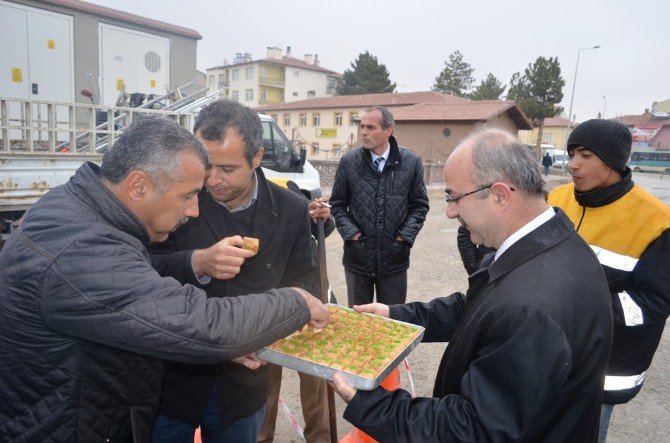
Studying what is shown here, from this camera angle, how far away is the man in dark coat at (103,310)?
148 cm

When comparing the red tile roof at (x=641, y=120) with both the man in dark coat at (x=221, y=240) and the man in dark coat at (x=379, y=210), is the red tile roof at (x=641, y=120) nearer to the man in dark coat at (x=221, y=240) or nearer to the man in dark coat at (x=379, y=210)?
the man in dark coat at (x=379, y=210)

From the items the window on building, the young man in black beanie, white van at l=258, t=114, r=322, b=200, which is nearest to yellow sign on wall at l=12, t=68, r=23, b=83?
white van at l=258, t=114, r=322, b=200

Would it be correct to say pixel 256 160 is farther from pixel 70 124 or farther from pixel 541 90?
pixel 541 90

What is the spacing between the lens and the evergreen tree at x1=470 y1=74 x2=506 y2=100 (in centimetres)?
5702

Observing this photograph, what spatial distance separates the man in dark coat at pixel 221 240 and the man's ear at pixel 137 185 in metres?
0.57

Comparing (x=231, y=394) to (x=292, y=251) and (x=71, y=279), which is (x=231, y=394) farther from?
A: (x=71, y=279)

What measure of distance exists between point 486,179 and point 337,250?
27.3 feet

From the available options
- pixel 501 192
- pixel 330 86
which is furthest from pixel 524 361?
pixel 330 86

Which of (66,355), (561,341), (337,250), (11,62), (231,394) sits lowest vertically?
(337,250)

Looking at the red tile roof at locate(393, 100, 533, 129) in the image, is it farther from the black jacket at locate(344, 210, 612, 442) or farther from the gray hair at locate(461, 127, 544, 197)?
the black jacket at locate(344, 210, 612, 442)

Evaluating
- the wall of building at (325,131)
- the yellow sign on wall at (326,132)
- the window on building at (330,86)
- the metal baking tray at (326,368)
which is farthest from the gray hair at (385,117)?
the window on building at (330,86)

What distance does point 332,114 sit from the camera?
5156 centimetres

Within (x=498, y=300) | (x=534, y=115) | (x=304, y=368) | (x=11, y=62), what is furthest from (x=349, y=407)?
(x=534, y=115)

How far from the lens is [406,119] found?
32.2 meters
